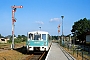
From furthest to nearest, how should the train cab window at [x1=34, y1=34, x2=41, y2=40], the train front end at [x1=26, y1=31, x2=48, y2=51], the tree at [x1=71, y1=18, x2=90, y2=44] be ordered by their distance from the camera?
the tree at [x1=71, y1=18, x2=90, y2=44] < the train cab window at [x1=34, y1=34, x2=41, y2=40] < the train front end at [x1=26, y1=31, x2=48, y2=51]

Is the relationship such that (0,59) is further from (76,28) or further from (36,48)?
(76,28)

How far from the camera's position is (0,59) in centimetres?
1725

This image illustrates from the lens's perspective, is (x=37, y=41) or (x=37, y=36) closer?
(x=37, y=41)

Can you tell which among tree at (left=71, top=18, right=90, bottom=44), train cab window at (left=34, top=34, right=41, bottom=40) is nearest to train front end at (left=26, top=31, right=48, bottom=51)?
train cab window at (left=34, top=34, right=41, bottom=40)

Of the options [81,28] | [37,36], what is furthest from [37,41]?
[81,28]

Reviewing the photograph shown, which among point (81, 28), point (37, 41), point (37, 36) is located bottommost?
point (37, 41)

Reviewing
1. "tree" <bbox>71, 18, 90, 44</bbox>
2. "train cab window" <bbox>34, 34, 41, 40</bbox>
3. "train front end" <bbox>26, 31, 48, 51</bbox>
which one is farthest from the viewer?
"tree" <bbox>71, 18, 90, 44</bbox>

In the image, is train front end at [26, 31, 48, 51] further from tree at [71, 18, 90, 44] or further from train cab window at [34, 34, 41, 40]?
tree at [71, 18, 90, 44]

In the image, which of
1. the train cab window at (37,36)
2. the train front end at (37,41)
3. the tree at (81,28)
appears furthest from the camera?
the tree at (81,28)

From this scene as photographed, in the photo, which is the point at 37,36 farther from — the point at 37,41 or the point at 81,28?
the point at 81,28

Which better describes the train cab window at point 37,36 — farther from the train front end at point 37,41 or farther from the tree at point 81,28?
the tree at point 81,28

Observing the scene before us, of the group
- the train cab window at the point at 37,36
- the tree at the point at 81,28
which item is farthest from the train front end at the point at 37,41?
the tree at the point at 81,28

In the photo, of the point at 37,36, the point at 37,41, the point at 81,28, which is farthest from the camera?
the point at 81,28

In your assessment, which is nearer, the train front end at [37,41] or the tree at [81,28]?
the train front end at [37,41]
